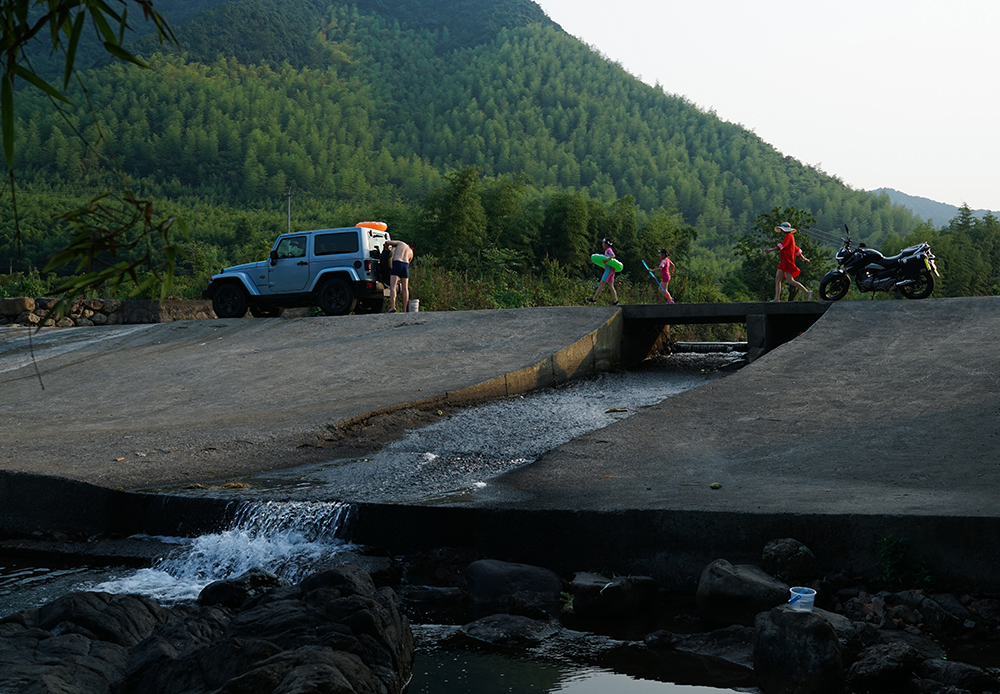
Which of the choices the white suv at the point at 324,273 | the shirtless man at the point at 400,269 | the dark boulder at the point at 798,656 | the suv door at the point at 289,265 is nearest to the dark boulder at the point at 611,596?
the dark boulder at the point at 798,656

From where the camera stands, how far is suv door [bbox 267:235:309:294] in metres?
17.5

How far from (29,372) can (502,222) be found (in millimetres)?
39327

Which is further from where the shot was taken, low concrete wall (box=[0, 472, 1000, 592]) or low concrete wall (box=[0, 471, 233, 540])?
low concrete wall (box=[0, 471, 233, 540])

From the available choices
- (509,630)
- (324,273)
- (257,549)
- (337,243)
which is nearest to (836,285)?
(337,243)

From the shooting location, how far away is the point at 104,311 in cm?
2178

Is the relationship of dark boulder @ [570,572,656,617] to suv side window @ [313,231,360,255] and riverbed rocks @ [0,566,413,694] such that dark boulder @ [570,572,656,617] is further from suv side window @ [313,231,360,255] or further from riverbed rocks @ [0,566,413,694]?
suv side window @ [313,231,360,255]

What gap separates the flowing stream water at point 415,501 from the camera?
4.64 metres

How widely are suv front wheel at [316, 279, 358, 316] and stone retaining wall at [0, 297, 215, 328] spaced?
→ 5772mm

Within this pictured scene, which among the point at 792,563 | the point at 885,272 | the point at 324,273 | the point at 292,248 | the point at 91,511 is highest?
the point at 292,248

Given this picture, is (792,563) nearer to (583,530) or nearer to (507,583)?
(583,530)

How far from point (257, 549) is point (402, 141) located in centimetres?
12619

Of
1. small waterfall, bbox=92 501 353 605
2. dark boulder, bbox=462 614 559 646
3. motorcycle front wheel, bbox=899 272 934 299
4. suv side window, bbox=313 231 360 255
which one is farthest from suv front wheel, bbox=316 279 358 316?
dark boulder, bbox=462 614 559 646

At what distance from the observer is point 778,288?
15.8 metres

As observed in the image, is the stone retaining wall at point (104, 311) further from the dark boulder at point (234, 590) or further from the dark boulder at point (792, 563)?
the dark boulder at point (792, 563)
